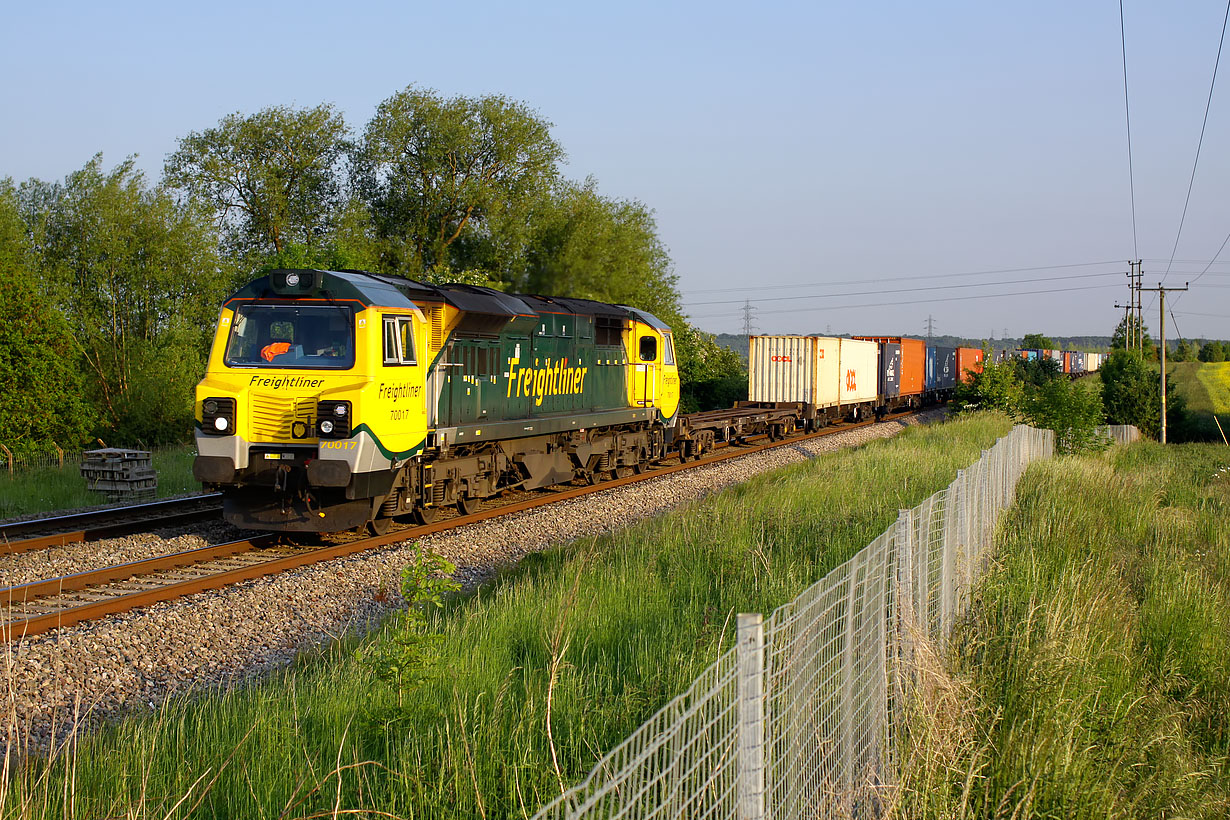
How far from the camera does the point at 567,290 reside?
145ft

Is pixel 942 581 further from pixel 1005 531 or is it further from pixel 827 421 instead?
pixel 827 421

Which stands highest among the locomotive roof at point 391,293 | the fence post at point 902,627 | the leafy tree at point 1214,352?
the leafy tree at point 1214,352

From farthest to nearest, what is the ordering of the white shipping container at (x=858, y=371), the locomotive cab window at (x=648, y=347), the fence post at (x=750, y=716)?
the white shipping container at (x=858, y=371), the locomotive cab window at (x=648, y=347), the fence post at (x=750, y=716)

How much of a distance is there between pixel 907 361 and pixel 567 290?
1530 centimetres

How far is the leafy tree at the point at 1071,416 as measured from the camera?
80.4 ft

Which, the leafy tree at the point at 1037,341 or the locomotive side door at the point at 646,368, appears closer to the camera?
the locomotive side door at the point at 646,368

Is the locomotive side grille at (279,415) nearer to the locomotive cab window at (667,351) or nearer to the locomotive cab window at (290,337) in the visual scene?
the locomotive cab window at (290,337)

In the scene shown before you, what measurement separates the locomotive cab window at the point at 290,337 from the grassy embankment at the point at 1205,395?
5012cm

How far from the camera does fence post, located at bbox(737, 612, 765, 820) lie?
3.04 meters

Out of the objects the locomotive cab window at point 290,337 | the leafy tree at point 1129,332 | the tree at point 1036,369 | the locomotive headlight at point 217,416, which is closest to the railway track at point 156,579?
the locomotive headlight at point 217,416

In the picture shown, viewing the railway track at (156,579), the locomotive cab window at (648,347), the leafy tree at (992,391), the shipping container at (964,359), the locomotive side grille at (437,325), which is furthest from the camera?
the shipping container at (964,359)

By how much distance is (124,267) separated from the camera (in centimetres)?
4203

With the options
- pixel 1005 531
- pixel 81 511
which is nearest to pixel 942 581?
pixel 1005 531

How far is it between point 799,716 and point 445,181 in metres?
44.5
